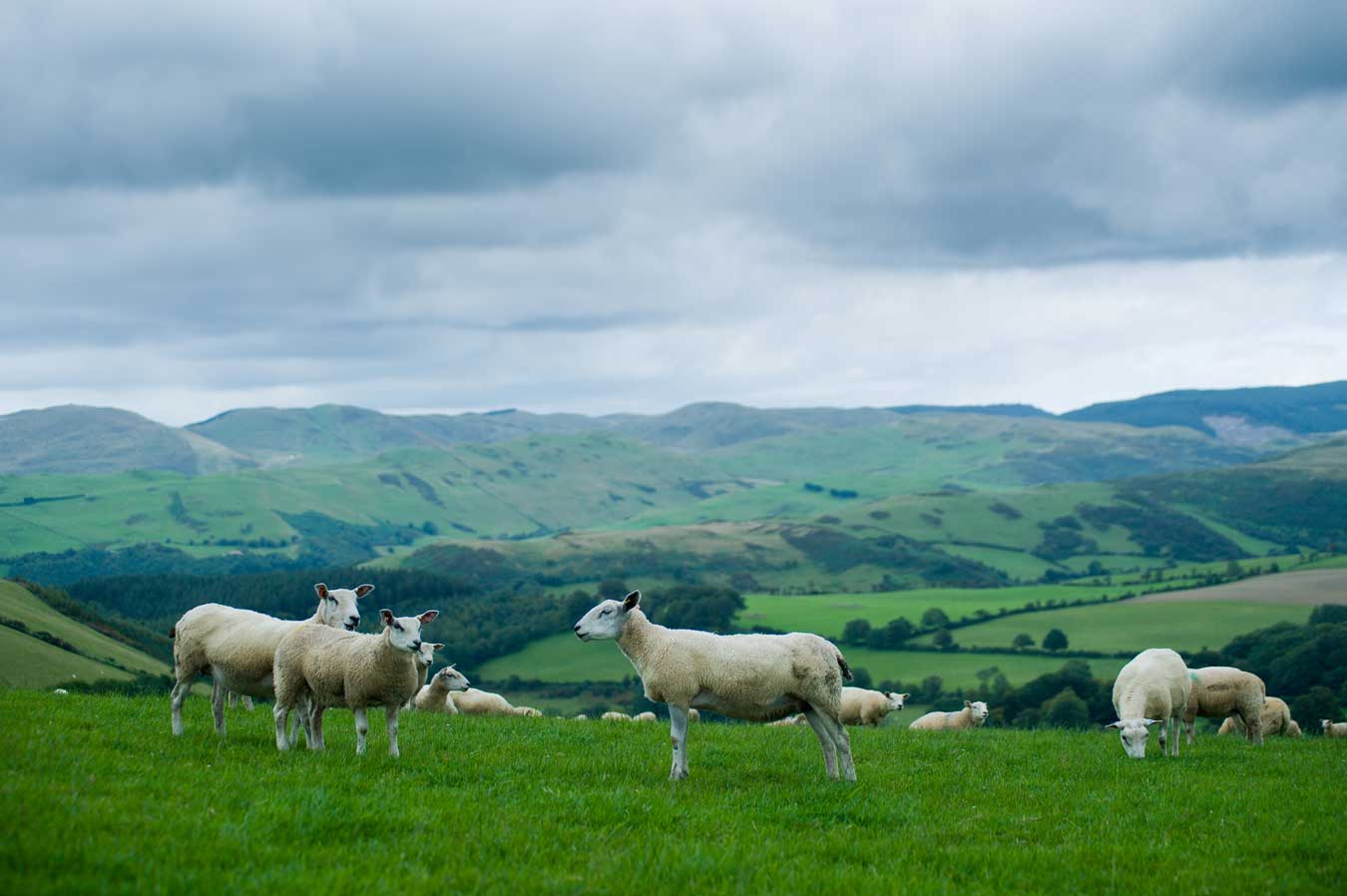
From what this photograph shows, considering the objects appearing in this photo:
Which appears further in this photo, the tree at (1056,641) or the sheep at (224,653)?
the tree at (1056,641)

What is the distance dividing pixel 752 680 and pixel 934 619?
11034 cm

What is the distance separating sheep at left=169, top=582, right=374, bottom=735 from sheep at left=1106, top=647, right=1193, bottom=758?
15208 millimetres

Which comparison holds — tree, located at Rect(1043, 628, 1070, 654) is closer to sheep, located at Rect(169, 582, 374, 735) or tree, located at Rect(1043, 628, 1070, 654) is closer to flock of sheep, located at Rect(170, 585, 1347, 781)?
flock of sheep, located at Rect(170, 585, 1347, 781)

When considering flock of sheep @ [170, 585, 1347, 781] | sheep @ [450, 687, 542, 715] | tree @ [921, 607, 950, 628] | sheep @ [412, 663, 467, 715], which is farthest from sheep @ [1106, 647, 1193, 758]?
tree @ [921, 607, 950, 628]

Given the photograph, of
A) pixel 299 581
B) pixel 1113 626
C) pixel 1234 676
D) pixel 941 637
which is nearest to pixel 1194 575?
pixel 1113 626

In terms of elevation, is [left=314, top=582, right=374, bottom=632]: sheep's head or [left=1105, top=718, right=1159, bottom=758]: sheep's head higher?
[left=314, top=582, right=374, bottom=632]: sheep's head

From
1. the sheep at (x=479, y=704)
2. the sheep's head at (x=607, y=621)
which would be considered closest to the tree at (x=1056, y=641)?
the sheep at (x=479, y=704)

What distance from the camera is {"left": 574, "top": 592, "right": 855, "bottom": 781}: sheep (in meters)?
14.4

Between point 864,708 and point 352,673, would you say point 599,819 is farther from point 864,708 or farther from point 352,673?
point 864,708

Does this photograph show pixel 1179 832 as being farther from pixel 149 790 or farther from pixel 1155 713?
pixel 149 790

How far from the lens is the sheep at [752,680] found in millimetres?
14391

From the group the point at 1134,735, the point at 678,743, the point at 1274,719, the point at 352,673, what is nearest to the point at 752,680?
the point at 678,743

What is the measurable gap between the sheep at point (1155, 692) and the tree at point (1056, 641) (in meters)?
85.9

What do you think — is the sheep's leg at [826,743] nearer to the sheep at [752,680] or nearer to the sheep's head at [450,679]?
the sheep at [752,680]
